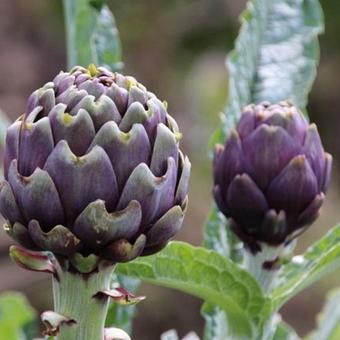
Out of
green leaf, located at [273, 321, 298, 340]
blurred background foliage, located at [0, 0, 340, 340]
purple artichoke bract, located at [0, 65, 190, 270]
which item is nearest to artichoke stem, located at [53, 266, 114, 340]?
purple artichoke bract, located at [0, 65, 190, 270]

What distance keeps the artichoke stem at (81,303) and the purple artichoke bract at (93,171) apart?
28 mm

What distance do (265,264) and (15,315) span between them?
1.08 feet

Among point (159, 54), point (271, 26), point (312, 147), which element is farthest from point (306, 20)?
point (159, 54)

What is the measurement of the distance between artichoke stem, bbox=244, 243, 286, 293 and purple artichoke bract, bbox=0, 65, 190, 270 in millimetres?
192

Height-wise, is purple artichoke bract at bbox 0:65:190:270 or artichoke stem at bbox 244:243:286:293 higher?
purple artichoke bract at bbox 0:65:190:270

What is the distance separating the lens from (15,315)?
3.30 feet

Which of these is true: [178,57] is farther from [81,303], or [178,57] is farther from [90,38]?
[81,303]

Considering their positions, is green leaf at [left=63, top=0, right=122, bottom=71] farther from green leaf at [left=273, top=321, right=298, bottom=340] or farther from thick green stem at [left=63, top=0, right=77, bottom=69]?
green leaf at [left=273, top=321, right=298, bottom=340]

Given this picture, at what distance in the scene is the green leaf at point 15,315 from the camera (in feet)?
3.14

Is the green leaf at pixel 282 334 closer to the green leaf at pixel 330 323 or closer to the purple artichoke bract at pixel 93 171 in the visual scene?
the green leaf at pixel 330 323

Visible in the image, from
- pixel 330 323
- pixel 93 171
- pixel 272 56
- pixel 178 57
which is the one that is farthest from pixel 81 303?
pixel 178 57

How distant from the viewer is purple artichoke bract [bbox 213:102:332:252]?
0.72m

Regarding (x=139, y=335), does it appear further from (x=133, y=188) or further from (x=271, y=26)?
(x=133, y=188)

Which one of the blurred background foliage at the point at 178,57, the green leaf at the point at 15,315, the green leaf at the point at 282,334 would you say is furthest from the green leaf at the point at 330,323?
the blurred background foliage at the point at 178,57
